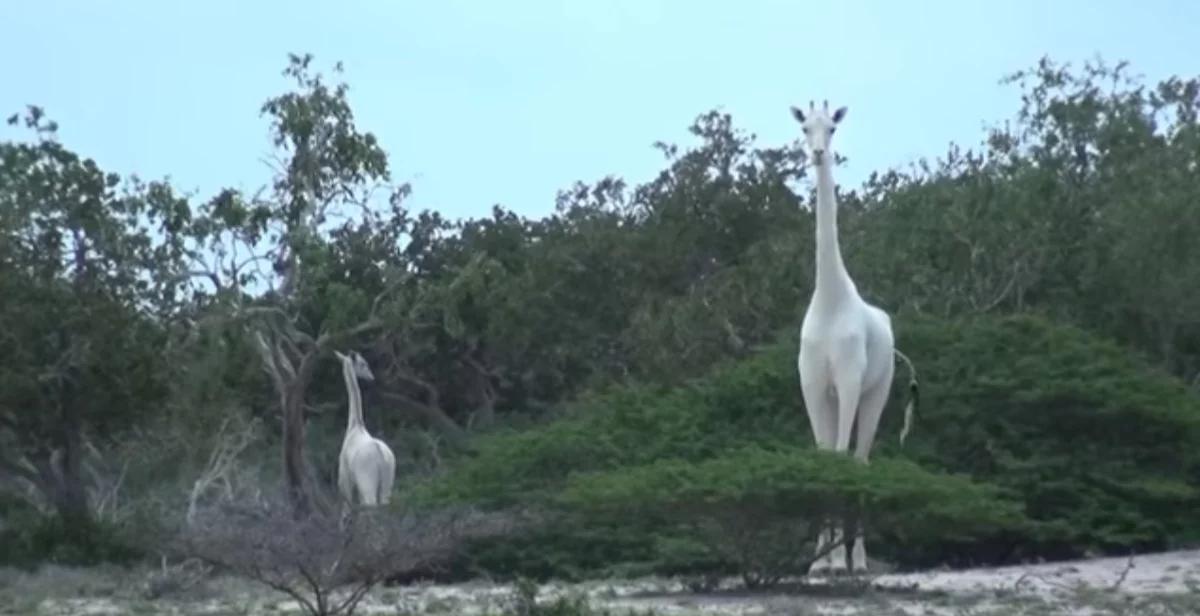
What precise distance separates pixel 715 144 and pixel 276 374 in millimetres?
14919

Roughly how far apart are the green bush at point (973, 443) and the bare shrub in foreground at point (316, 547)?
6272 mm

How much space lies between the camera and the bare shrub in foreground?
17438mm

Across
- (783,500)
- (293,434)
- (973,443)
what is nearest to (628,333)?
(293,434)

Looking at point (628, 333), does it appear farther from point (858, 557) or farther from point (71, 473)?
point (858, 557)

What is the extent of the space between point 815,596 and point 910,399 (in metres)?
6.24

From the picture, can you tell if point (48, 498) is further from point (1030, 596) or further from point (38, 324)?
point (1030, 596)

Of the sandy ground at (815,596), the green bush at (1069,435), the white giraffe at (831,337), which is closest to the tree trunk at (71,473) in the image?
the sandy ground at (815,596)

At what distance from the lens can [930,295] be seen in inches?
1405

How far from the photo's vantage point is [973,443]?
87.5 ft

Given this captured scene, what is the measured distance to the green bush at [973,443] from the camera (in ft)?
84.2

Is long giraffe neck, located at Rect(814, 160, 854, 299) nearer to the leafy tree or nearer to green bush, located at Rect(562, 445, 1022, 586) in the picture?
green bush, located at Rect(562, 445, 1022, 586)

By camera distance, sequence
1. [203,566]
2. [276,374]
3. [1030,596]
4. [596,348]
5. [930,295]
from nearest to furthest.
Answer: [1030,596], [203,566], [276,374], [930,295], [596,348]

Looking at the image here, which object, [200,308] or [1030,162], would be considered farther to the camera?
[1030,162]

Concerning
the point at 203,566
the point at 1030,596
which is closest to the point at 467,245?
the point at 203,566
